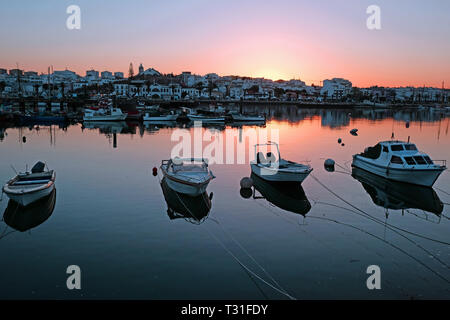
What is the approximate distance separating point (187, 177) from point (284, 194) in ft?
18.2

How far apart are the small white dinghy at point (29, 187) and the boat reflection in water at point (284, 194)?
979cm

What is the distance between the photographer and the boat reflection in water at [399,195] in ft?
61.6

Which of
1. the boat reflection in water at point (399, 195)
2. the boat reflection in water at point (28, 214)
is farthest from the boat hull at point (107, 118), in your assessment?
the boat reflection in water at point (399, 195)

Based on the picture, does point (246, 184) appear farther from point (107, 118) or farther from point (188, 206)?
point (107, 118)

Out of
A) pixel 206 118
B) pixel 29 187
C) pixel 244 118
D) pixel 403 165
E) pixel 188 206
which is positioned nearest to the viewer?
pixel 29 187

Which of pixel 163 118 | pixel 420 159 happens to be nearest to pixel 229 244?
pixel 420 159

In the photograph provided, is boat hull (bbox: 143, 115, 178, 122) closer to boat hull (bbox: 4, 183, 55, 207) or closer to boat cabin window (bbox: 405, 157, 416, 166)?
boat cabin window (bbox: 405, 157, 416, 166)

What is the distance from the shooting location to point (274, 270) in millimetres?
11578

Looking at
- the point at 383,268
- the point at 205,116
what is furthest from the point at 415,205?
the point at 205,116

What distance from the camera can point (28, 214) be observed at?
16.4 m

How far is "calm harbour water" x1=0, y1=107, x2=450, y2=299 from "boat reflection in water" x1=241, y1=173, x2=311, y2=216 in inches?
15.8

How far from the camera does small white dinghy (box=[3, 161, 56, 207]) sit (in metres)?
16.3

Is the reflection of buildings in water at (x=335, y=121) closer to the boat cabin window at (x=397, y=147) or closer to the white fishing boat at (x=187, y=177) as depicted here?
the boat cabin window at (x=397, y=147)
